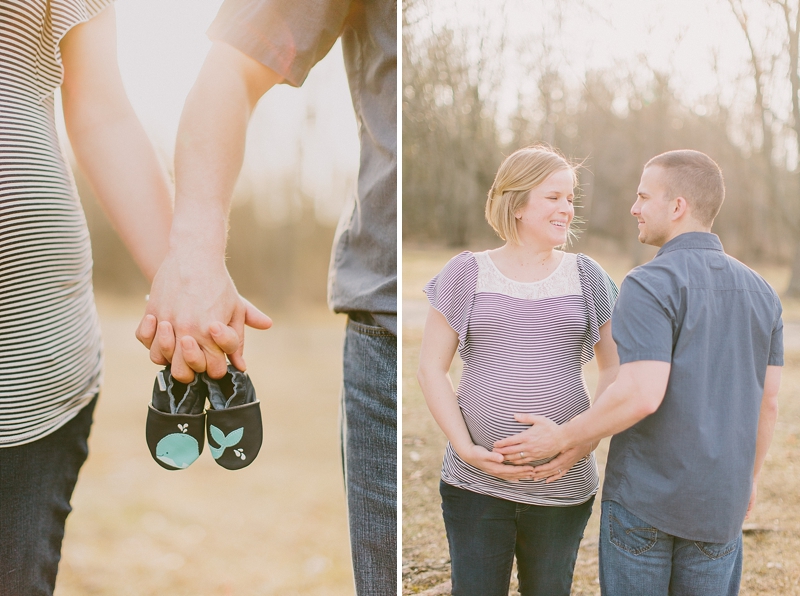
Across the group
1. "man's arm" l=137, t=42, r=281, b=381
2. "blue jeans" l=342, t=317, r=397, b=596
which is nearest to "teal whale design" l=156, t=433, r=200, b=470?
"man's arm" l=137, t=42, r=281, b=381

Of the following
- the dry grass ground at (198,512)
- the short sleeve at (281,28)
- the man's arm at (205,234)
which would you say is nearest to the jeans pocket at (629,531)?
the man's arm at (205,234)

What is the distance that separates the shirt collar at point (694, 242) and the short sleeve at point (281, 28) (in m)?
0.71

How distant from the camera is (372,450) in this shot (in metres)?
1.08

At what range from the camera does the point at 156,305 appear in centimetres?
92

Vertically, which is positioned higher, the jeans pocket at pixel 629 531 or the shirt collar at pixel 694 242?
the shirt collar at pixel 694 242

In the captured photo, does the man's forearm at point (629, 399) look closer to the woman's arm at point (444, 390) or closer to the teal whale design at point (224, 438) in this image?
the woman's arm at point (444, 390)

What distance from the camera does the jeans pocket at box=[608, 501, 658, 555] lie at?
114 centimetres

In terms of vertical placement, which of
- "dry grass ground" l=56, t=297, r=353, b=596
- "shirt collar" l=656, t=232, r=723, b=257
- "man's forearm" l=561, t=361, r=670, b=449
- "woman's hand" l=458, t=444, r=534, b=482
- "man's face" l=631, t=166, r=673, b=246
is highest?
"man's face" l=631, t=166, r=673, b=246

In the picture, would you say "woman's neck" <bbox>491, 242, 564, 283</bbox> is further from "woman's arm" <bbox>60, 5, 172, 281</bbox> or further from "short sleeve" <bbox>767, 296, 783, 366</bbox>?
"woman's arm" <bbox>60, 5, 172, 281</bbox>

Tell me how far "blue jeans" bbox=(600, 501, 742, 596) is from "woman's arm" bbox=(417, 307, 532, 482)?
0.23 m

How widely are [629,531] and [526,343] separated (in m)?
0.40

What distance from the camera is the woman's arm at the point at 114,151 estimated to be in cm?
106

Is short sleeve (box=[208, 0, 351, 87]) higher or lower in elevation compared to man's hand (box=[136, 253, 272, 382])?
higher

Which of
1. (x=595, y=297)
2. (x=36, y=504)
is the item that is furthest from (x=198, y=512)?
(x=595, y=297)
